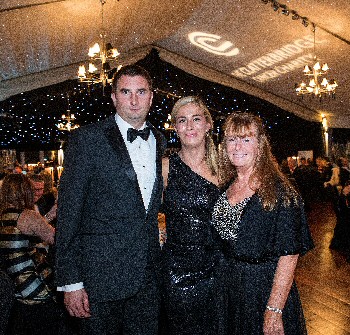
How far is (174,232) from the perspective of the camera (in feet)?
7.26

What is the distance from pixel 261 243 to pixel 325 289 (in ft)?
8.74

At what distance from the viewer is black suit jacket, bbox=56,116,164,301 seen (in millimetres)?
1795

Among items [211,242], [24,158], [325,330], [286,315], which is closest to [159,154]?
[211,242]

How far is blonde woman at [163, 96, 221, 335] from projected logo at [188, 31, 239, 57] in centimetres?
806

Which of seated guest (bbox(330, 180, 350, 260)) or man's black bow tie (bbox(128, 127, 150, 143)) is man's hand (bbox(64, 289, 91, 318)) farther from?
seated guest (bbox(330, 180, 350, 260))

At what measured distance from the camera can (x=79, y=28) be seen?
24.8 feet

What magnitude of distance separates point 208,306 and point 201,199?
587 mm

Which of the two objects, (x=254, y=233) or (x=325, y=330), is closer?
(x=254, y=233)

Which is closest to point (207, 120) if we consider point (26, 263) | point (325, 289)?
point (26, 263)

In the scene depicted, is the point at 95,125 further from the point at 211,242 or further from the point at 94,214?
the point at 211,242

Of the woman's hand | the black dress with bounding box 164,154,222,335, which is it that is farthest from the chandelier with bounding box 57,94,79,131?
the woman's hand

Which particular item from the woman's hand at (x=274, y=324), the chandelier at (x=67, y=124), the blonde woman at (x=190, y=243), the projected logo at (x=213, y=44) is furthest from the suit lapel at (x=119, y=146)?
the chandelier at (x=67, y=124)

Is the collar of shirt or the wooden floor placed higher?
the collar of shirt

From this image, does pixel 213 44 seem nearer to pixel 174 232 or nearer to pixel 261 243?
pixel 174 232
